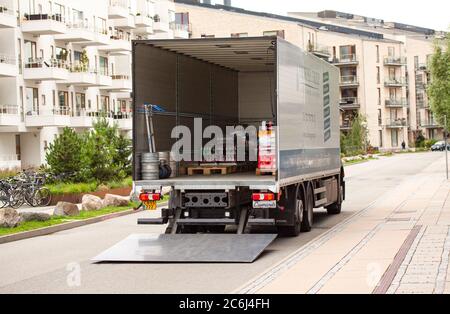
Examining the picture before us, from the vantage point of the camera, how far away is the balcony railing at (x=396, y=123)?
133000 mm

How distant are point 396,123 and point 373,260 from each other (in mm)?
123012

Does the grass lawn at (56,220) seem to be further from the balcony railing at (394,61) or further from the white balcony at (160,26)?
the balcony railing at (394,61)

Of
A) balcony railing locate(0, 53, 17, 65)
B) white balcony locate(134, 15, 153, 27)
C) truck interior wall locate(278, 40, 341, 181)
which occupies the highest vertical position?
white balcony locate(134, 15, 153, 27)

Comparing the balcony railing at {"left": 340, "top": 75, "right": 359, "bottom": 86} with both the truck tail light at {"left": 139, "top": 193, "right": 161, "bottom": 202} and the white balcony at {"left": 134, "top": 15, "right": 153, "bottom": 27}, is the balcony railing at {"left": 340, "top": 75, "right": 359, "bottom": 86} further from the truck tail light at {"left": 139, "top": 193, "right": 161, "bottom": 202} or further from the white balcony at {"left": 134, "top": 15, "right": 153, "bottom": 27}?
the truck tail light at {"left": 139, "top": 193, "right": 161, "bottom": 202}

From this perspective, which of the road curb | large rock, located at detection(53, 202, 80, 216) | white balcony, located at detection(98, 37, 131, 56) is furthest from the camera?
white balcony, located at detection(98, 37, 131, 56)

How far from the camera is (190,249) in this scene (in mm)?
15219

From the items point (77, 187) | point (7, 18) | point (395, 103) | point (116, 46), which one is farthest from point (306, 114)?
point (395, 103)

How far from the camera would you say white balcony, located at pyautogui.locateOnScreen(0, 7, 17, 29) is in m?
54.1

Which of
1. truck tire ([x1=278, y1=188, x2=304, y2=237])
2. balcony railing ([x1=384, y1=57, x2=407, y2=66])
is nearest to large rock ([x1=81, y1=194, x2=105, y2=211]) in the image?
truck tire ([x1=278, y1=188, x2=304, y2=237])

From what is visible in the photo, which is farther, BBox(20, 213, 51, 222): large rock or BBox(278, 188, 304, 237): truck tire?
BBox(20, 213, 51, 222): large rock

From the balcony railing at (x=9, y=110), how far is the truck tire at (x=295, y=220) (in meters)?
38.2

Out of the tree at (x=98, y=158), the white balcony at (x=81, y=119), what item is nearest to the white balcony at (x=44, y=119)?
the white balcony at (x=81, y=119)

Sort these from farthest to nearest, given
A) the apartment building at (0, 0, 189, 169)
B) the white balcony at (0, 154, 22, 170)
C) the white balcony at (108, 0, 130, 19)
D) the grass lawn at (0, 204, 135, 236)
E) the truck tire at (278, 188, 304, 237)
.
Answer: the white balcony at (108, 0, 130, 19), the apartment building at (0, 0, 189, 169), the white balcony at (0, 154, 22, 170), the grass lawn at (0, 204, 135, 236), the truck tire at (278, 188, 304, 237)

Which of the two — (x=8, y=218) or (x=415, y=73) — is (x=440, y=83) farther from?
(x=415, y=73)
